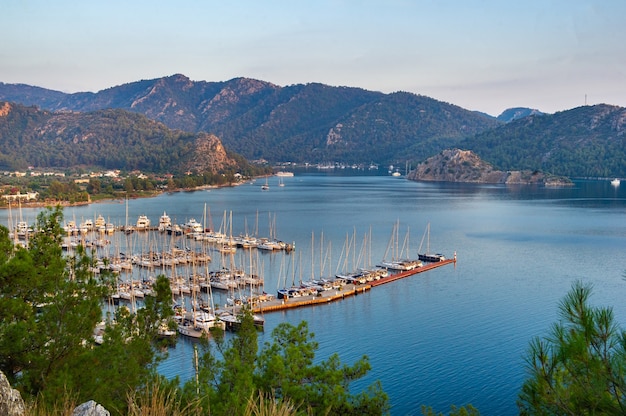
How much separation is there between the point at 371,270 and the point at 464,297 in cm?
638

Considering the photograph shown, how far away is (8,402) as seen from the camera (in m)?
4.58

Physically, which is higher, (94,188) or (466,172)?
(466,172)

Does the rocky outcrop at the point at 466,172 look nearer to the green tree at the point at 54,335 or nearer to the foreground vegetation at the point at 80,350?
the foreground vegetation at the point at 80,350

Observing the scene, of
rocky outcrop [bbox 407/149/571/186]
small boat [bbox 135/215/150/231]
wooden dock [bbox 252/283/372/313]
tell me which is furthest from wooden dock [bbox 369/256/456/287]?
rocky outcrop [bbox 407/149/571/186]

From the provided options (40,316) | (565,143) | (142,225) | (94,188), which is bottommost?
(142,225)

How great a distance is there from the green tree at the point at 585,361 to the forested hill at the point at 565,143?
122106 millimetres

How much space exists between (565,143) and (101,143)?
113m

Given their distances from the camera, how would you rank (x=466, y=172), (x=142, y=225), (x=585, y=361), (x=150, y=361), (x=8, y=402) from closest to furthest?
(x=8, y=402), (x=585, y=361), (x=150, y=361), (x=142, y=225), (x=466, y=172)

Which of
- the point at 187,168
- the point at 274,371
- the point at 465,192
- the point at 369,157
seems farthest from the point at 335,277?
the point at 369,157

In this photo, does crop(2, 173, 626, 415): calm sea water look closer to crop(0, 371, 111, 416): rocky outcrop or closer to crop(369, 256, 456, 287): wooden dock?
crop(369, 256, 456, 287): wooden dock

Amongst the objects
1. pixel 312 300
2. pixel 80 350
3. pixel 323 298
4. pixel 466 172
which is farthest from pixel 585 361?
pixel 466 172

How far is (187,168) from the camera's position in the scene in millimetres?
117438

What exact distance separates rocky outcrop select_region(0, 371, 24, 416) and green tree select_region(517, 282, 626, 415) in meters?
4.72

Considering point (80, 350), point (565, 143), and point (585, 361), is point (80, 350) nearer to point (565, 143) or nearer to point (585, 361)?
point (585, 361)
